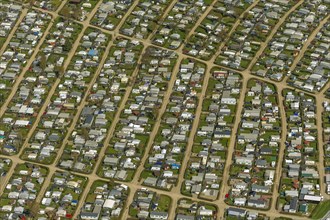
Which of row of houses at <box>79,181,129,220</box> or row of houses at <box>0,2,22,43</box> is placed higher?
row of houses at <box>0,2,22,43</box>

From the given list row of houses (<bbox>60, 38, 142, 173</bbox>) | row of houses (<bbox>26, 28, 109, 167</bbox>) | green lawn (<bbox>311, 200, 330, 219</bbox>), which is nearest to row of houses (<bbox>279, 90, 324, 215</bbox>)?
green lawn (<bbox>311, 200, 330, 219</bbox>)

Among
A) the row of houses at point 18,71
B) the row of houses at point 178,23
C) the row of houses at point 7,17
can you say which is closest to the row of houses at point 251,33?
the row of houses at point 178,23

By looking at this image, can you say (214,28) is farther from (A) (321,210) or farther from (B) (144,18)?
(A) (321,210)

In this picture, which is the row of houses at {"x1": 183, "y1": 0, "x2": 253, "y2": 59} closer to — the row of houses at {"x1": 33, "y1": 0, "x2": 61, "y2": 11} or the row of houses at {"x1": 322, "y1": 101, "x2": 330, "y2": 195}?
the row of houses at {"x1": 322, "y1": 101, "x2": 330, "y2": 195}

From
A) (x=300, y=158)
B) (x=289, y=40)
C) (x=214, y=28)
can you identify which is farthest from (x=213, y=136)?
(x=214, y=28)

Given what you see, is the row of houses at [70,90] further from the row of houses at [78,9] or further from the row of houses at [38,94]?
the row of houses at [78,9]

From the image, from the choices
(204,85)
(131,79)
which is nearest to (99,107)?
(131,79)

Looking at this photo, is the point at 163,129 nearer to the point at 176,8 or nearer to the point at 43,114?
the point at 43,114
